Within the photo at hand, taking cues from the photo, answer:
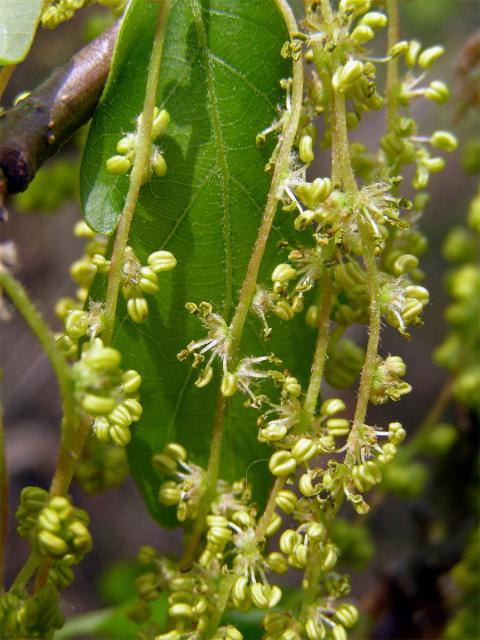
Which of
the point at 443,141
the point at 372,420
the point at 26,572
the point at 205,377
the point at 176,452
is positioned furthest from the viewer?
the point at 372,420

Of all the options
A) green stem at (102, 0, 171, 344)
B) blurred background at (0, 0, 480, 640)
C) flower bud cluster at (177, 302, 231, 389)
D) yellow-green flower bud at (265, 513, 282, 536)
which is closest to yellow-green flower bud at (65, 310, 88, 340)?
green stem at (102, 0, 171, 344)

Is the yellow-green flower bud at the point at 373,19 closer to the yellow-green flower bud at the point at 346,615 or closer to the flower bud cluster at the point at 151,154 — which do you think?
the flower bud cluster at the point at 151,154

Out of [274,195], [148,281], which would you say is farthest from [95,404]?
[274,195]

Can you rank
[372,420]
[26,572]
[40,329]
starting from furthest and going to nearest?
[372,420]
[26,572]
[40,329]

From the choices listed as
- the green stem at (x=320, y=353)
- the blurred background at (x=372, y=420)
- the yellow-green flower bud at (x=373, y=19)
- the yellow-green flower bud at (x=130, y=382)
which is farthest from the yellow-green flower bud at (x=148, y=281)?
the blurred background at (x=372, y=420)

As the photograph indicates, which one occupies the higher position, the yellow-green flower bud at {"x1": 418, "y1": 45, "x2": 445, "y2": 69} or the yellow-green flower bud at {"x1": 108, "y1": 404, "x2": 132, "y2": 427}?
the yellow-green flower bud at {"x1": 418, "y1": 45, "x2": 445, "y2": 69}

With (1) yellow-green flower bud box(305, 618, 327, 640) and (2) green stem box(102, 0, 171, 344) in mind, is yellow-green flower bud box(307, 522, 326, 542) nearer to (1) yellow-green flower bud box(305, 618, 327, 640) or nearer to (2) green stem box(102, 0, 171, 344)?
(1) yellow-green flower bud box(305, 618, 327, 640)

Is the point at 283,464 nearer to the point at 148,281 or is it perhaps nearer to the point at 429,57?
the point at 148,281

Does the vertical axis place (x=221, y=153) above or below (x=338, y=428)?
above
